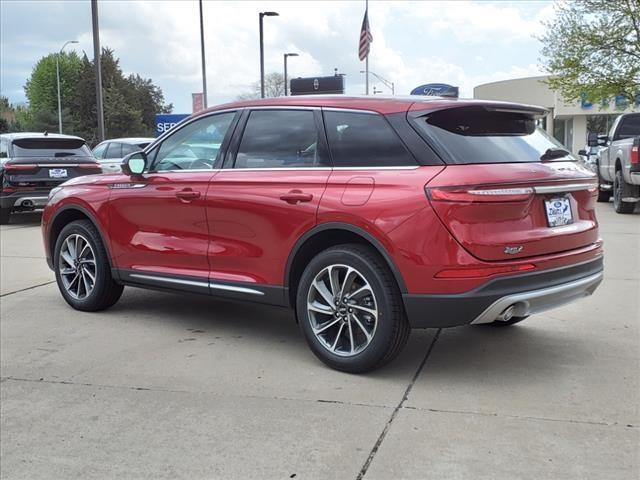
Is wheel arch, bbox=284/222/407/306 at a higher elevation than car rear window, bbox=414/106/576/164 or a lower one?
lower

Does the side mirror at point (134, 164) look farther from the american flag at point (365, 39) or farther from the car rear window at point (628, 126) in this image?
the american flag at point (365, 39)

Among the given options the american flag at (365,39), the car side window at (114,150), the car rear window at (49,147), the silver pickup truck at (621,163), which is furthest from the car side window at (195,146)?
the american flag at (365,39)

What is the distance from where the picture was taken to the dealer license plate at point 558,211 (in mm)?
3962

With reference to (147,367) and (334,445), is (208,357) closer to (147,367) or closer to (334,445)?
(147,367)

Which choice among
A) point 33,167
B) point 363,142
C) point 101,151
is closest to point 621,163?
point 363,142

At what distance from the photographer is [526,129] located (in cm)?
434

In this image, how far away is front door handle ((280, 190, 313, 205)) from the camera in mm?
4227

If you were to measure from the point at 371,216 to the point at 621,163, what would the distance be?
10.7 meters

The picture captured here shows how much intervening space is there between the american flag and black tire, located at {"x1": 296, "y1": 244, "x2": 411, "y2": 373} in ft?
100

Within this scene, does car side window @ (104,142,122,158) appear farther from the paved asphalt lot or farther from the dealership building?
the dealership building

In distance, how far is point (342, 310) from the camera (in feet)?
13.7

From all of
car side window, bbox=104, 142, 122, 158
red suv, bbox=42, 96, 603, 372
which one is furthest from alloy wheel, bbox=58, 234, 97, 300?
car side window, bbox=104, 142, 122, 158

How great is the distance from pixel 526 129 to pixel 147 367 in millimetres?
2885

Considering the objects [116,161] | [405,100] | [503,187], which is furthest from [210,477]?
[116,161]
